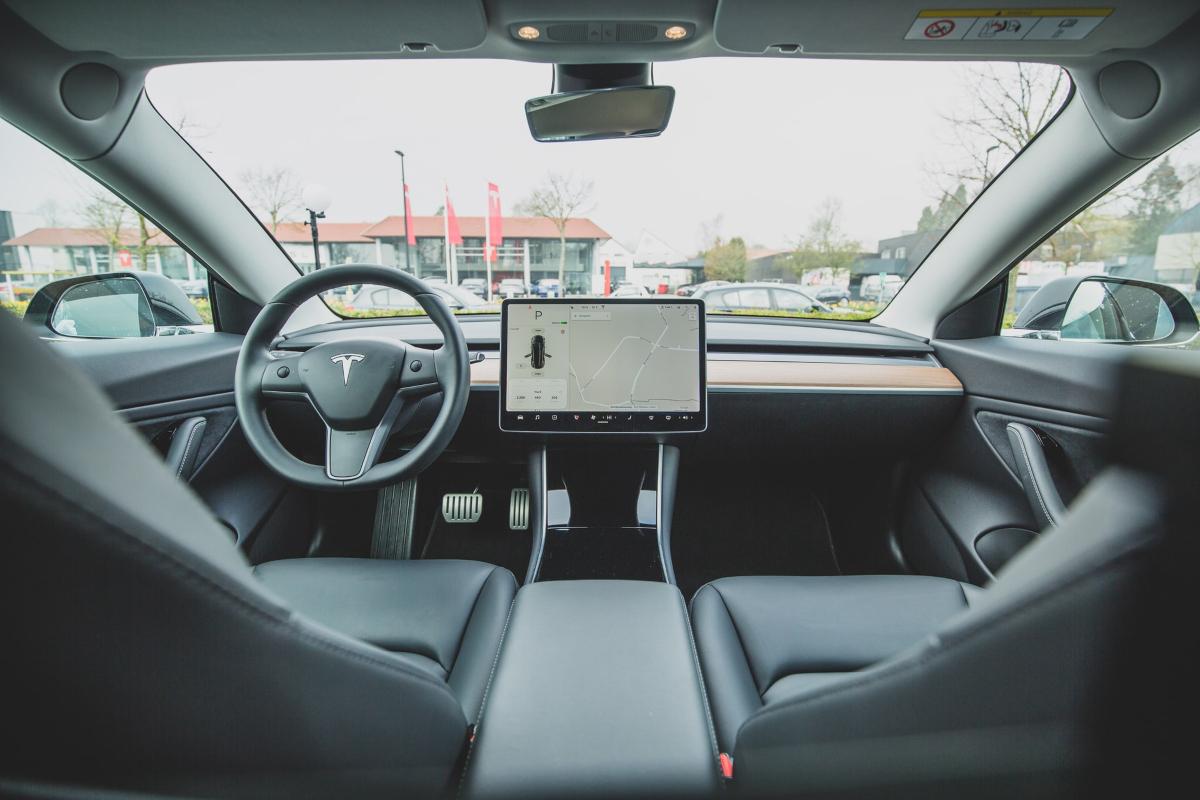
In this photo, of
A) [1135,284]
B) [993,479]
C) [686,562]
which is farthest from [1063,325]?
[686,562]

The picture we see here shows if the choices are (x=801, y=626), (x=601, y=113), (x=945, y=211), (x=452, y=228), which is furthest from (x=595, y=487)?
(x=452, y=228)

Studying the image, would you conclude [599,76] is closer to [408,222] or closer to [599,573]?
[599,573]

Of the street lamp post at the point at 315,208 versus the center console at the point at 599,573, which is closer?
the center console at the point at 599,573

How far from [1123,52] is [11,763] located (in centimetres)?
260

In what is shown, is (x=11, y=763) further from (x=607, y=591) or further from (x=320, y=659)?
(x=607, y=591)

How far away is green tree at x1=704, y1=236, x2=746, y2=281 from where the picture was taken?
299cm

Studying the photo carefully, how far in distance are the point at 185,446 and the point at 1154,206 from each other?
331cm

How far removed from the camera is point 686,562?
270 centimetres

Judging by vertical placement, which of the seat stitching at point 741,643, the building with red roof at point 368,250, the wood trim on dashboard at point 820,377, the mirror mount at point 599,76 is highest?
the mirror mount at point 599,76

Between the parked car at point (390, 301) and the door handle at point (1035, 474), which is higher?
the parked car at point (390, 301)

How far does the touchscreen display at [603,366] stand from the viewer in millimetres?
1959

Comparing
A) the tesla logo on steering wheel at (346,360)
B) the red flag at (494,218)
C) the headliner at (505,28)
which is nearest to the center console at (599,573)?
the tesla logo on steering wheel at (346,360)

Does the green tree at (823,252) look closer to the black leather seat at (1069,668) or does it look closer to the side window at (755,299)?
the side window at (755,299)

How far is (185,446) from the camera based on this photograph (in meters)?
1.93
